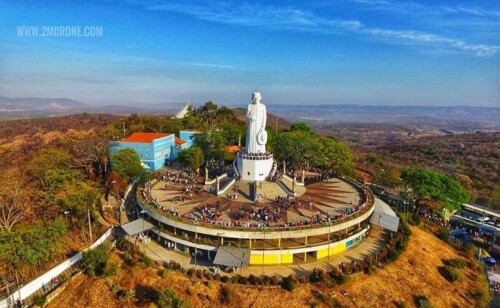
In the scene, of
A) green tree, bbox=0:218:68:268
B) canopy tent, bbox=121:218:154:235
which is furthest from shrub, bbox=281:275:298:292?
green tree, bbox=0:218:68:268

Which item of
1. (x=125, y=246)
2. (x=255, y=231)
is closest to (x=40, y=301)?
(x=125, y=246)

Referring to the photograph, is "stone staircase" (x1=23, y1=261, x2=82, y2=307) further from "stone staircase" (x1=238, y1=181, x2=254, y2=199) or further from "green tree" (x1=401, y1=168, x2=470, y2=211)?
"green tree" (x1=401, y1=168, x2=470, y2=211)

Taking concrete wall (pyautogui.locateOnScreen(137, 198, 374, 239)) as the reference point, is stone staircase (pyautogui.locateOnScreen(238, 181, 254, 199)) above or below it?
above

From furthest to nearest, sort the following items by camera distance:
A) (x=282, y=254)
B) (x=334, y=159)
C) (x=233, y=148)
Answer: (x=233, y=148), (x=334, y=159), (x=282, y=254)

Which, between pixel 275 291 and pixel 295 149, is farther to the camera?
pixel 295 149

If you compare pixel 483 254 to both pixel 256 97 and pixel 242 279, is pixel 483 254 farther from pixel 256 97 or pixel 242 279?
pixel 256 97

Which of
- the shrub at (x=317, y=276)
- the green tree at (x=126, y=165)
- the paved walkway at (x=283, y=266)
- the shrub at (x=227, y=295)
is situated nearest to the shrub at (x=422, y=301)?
the paved walkway at (x=283, y=266)
